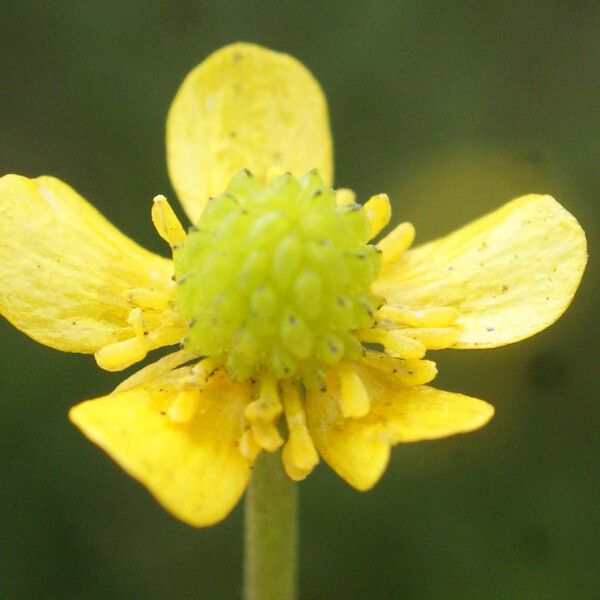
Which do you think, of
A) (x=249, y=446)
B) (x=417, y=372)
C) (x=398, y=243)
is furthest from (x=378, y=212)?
(x=249, y=446)

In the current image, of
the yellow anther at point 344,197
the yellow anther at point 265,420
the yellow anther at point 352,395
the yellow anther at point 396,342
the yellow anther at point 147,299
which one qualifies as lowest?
the yellow anther at point 265,420

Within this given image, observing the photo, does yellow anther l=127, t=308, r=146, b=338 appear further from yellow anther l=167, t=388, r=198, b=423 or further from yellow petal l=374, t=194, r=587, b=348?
yellow petal l=374, t=194, r=587, b=348

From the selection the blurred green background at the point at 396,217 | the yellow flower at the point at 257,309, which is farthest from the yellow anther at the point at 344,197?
the blurred green background at the point at 396,217

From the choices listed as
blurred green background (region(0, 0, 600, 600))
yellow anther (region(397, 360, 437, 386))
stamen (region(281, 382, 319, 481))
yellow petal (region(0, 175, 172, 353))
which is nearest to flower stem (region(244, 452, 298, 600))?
stamen (region(281, 382, 319, 481))

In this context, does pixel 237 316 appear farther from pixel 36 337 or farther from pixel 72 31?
pixel 72 31

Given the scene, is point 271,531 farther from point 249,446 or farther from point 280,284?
point 280,284

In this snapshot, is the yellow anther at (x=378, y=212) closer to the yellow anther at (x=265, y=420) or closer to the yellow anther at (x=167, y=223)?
the yellow anther at (x=167, y=223)

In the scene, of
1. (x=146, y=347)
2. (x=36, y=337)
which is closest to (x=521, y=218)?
(x=146, y=347)
